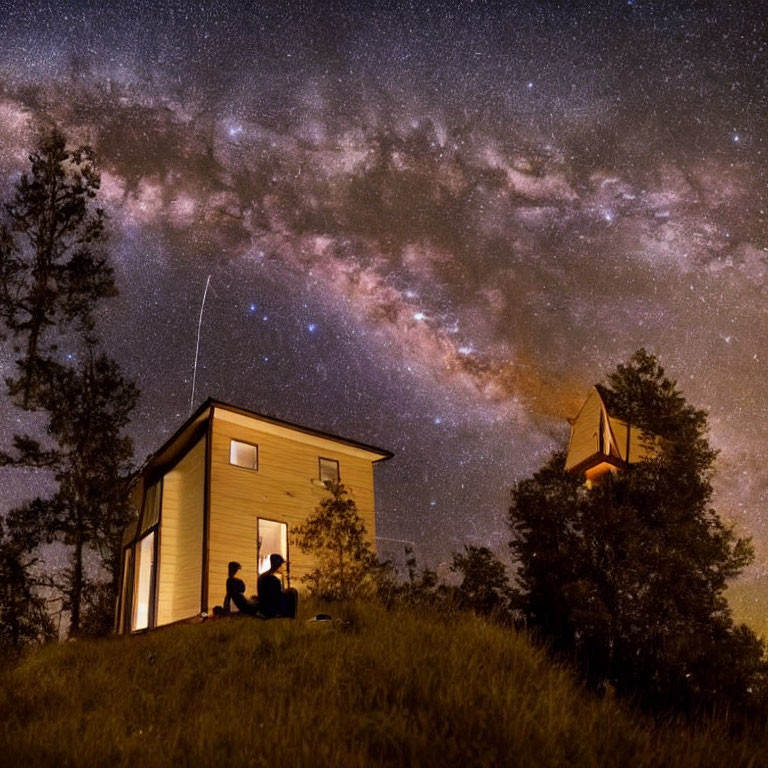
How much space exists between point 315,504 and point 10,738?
47.7ft

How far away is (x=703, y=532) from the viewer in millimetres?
22328

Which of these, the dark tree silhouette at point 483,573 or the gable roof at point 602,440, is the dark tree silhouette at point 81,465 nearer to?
the dark tree silhouette at point 483,573

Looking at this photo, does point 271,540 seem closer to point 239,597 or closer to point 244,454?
point 244,454

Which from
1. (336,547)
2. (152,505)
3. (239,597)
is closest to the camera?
(239,597)

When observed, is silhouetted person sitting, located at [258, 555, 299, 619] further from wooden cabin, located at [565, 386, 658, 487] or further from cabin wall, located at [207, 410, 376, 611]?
wooden cabin, located at [565, 386, 658, 487]

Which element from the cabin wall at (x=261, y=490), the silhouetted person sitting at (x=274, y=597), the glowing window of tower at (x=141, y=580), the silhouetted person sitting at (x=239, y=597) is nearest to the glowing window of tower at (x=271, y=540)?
the cabin wall at (x=261, y=490)

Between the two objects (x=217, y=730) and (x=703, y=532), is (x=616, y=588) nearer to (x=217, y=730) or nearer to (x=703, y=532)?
(x=703, y=532)

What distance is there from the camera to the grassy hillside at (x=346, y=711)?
5.37m

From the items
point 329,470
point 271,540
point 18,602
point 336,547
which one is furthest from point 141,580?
point 336,547

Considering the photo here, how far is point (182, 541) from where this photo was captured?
66.1 feet

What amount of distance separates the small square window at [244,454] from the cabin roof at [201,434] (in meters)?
0.92

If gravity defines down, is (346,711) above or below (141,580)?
below

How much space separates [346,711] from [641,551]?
56.4ft

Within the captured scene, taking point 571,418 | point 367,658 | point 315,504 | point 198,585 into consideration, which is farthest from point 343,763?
point 315,504
